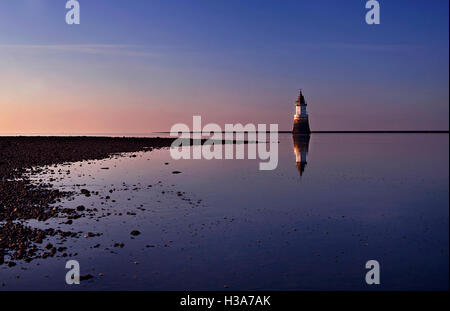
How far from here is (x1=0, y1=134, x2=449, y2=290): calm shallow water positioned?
32.8 ft

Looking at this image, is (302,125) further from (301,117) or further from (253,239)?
(253,239)

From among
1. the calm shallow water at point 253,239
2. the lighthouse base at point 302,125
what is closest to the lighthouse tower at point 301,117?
the lighthouse base at point 302,125

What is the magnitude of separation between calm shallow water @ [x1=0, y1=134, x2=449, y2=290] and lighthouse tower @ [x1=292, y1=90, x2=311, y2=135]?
9841 centimetres

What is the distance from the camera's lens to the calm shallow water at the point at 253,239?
999 cm

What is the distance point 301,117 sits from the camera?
12400 centimetres

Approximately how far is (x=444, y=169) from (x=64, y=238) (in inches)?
1712

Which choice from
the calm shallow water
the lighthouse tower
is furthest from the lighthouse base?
the calm shallow water

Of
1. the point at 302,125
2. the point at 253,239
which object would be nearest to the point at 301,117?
the point at 302,125

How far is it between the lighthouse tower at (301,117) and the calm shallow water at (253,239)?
323 feet

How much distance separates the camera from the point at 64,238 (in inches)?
501

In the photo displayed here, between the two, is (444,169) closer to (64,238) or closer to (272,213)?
(272,213)

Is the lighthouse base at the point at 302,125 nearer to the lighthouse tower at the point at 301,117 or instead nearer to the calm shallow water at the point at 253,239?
the lighthouse tower at the point at 301,117

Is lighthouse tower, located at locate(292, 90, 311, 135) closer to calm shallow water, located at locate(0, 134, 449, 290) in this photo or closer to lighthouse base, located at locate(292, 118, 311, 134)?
lighthouse base, located at locate(292, 118, 311, 134)
